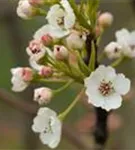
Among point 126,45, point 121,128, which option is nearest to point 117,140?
point 121,128

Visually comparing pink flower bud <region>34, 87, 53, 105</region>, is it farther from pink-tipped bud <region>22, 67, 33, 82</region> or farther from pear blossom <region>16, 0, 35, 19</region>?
pear blossom <region>16, 0, 35, 19</region>

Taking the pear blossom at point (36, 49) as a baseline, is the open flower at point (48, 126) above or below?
below

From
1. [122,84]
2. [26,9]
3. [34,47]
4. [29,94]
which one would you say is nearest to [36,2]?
[26,9]

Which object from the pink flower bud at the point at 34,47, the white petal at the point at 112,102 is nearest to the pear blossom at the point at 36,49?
the pink flower bud at the point at 34,47

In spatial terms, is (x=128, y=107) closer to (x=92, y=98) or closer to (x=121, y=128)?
(x=121, y=128)

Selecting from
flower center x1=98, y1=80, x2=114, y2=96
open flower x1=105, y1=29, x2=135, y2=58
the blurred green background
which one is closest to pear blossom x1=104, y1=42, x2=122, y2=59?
open flower x1=105, y1=29, x2=135, y2=58

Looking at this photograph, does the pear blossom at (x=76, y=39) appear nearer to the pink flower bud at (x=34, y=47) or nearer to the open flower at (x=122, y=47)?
the pink flower bud at (x=34, y=47)

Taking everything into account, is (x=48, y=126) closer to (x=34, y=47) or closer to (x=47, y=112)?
(x=47, y=112)
